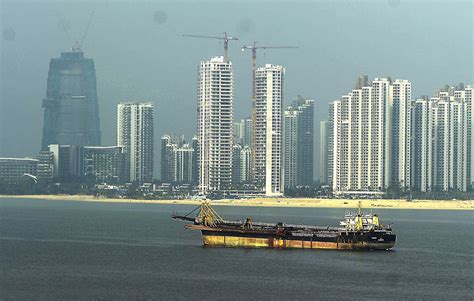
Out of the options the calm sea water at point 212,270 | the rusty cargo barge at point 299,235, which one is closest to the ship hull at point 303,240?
the rusty cargo barge at point 299,235

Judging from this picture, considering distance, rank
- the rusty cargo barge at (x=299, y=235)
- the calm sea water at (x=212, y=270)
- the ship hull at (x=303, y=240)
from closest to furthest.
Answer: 1. the calm sea water at (x=212, y=270)
2. the ship hull at (x=303, y=240)
3. the rusty cargo barge at (x=299, y=235)

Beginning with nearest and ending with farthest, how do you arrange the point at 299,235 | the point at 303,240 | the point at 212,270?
the point at 212,270 < the point at 303,240 < the point at 299,235

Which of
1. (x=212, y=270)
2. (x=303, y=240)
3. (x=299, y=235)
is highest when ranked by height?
(x=299, y=235)

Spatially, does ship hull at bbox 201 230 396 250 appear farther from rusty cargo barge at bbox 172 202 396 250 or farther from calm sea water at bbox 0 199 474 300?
calm sea water at bbox 0 199 474 300

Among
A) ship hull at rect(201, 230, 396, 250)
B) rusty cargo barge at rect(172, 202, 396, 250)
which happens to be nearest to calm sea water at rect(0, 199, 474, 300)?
ship hull at rect(201, 230, 396, 250)

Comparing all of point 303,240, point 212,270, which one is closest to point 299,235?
point 303,240

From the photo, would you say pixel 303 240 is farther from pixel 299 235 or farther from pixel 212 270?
pixel 212 270

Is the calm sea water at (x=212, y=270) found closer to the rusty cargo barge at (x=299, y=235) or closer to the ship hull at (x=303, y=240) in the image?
the ship hull at (x=303, y=240)

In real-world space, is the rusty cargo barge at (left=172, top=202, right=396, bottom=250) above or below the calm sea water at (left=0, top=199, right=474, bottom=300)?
above
